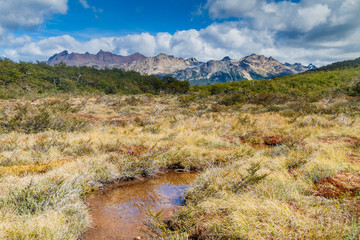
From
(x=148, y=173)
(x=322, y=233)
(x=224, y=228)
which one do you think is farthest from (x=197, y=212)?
(x=148, y=173)

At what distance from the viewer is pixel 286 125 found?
12195mm

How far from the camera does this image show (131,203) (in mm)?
4805

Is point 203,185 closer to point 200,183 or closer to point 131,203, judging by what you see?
point 200,183

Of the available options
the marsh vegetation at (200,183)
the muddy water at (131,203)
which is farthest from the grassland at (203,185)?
the muddy water at (131,203)

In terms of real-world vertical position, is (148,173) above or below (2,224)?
below

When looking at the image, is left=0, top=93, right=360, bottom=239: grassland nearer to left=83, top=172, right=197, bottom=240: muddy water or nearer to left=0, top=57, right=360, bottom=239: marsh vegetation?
left=0, top=57, right=360, bottom=239: marsh vegetation

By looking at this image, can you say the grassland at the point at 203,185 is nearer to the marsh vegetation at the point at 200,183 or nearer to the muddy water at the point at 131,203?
the marsh vegetation at the point at 200,183

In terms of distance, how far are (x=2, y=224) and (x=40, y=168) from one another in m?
2.98

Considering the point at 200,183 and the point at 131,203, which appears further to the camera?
→ the point at 200,183

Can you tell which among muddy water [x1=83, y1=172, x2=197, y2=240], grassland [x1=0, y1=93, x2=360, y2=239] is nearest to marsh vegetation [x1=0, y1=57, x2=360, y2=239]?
grassland [x1=0, y1=93, x2=360, y2=239]

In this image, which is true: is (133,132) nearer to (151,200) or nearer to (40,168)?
Answer: (40,168)

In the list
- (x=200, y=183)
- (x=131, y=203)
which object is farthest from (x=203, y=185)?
(x=131, y=203)

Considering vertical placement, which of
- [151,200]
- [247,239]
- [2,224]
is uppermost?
[2,224]

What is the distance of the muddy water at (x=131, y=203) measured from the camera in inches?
147
